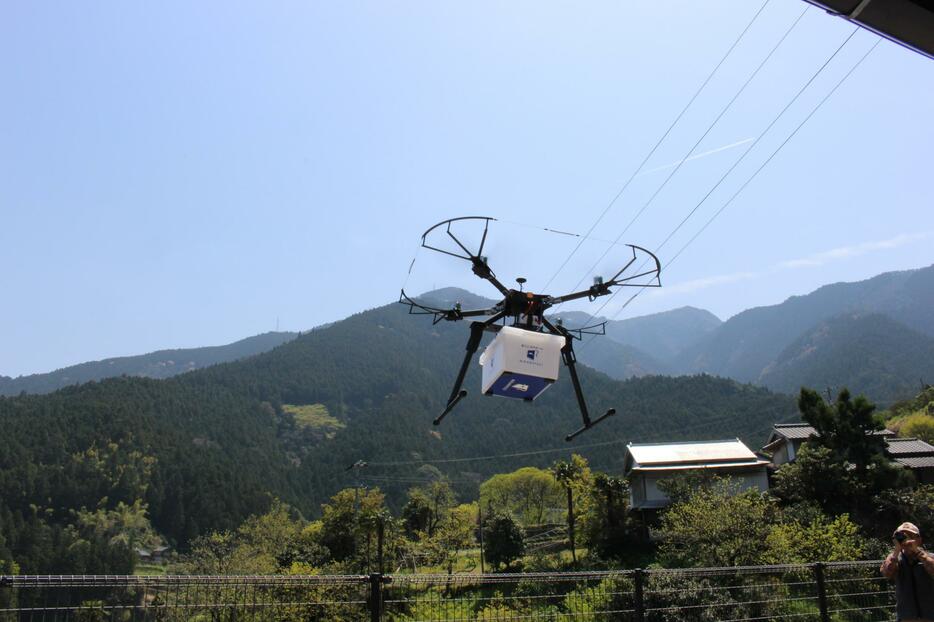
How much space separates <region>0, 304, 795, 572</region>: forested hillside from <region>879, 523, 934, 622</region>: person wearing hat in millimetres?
97483

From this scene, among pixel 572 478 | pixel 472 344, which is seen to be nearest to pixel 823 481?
pixel 572 478

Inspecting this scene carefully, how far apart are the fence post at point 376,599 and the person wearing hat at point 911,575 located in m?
4.14

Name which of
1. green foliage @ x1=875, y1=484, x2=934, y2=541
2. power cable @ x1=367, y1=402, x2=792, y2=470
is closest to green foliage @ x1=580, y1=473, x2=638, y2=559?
green foliage @ x1=875, y1=484, x2=934, y2=541

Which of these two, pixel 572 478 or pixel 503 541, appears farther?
pixel 572 478

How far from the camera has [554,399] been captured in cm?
18250

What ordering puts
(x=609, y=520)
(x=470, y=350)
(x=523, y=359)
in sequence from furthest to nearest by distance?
(x=609, y=520) < (x=470, y=350) < (x=523, y=359)

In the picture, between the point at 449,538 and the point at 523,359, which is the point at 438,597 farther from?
the point at 449,538

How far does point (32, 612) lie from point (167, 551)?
11593 centimetres

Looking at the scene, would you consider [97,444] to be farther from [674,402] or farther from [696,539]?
[696,539]

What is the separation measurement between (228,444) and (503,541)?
122 meters

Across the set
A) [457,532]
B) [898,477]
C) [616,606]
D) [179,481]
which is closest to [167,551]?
[179,481]

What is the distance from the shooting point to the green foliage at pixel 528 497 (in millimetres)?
78688

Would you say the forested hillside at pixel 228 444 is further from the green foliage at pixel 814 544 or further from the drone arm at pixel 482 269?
the drone arm at pixel 482 269

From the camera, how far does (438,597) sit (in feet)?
25.9
